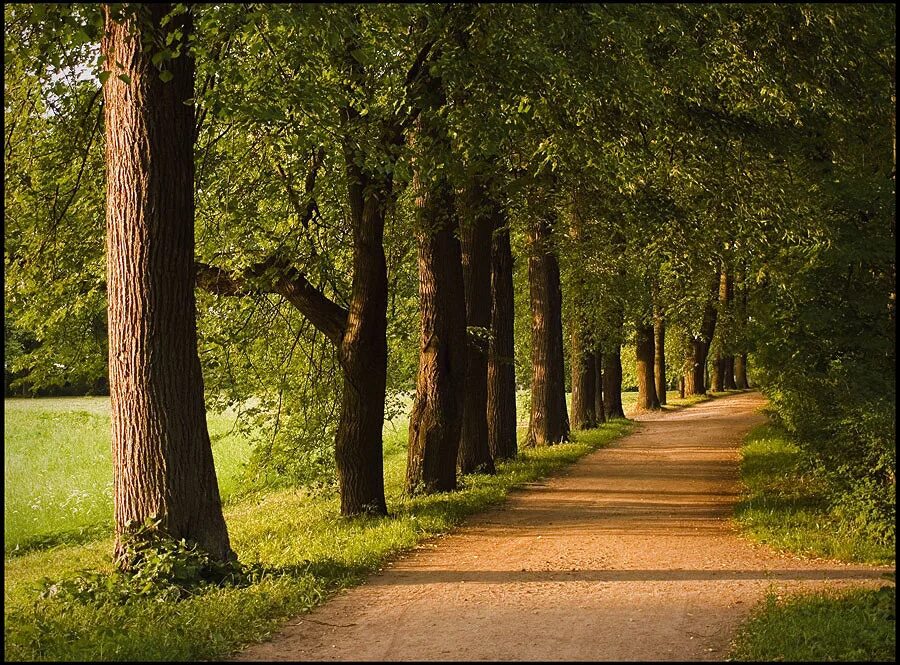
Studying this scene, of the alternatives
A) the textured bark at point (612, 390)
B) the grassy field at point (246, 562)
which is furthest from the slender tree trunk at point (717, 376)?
the grassy field at point (246, 562)

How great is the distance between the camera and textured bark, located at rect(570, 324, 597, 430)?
28.0 meters

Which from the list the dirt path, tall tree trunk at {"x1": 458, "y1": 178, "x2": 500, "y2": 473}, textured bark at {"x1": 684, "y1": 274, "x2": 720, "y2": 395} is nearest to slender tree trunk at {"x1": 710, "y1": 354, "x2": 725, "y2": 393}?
textured bark at {"x1": 684, "y1": 274, "x2": 720, "y2": 395}

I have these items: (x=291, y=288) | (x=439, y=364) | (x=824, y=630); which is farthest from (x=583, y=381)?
(x=824, y=630)

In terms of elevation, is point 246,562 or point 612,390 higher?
point 612,390

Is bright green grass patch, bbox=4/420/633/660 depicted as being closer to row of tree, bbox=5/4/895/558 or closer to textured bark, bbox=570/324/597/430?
row of tree, bbox=5/4/895/558

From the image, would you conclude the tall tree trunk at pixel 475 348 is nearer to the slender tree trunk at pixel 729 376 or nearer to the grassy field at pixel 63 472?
the grassy field at pixel 63 472

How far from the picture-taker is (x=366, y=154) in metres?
11.2

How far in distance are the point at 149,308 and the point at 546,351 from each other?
583 inches

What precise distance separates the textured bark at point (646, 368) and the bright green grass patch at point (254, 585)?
17608 millimetres

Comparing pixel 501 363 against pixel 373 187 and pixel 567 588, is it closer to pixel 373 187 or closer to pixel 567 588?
pixel 373 187

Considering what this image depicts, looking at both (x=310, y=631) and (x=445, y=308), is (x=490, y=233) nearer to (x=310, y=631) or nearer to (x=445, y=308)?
(x=445, y=308)

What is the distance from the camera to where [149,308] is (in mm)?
9453

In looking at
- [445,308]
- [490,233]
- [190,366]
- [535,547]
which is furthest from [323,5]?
[490,233]

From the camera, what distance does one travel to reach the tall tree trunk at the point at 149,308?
940 centimetres
